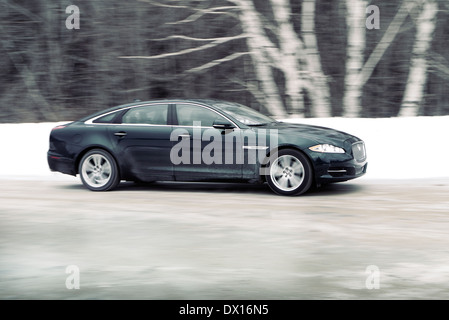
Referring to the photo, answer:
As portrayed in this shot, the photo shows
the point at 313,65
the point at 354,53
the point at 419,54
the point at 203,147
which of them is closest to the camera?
the point at 203,147

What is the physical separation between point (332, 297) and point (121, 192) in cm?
635

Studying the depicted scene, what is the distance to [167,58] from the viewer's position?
822 inches

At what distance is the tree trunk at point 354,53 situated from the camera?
16438mm

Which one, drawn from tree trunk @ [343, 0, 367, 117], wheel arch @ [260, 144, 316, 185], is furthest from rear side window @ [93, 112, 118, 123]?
tree trunk @ [343, 0, 367, 117]

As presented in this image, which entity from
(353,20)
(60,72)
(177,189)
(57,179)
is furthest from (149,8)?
(177,189)

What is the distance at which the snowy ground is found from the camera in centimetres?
1233

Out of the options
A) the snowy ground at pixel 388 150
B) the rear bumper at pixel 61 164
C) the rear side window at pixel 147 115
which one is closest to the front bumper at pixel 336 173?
the snowy ground at pixel 388 150

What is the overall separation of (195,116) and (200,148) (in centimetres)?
55

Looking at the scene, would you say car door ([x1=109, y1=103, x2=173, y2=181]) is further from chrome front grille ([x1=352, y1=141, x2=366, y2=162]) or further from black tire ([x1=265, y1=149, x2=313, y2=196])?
chrome front grille ([x1=352, y1=141, x2=366, y2=162])

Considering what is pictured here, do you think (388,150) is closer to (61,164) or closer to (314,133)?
(314,133)

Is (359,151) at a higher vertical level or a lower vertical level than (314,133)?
lower

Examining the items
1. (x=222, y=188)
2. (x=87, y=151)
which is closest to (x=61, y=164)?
(x=87, y=151)

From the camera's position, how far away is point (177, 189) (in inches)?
450

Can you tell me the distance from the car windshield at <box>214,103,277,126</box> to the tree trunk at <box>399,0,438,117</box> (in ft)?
22.2
